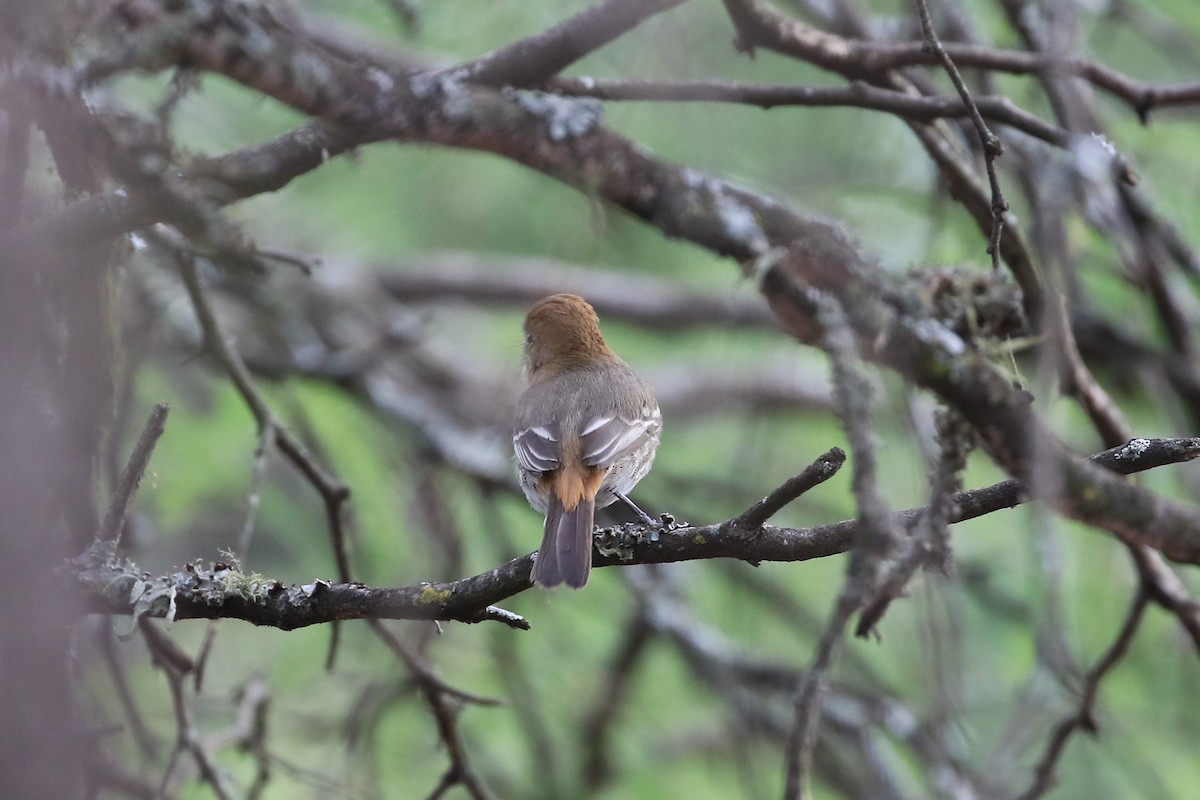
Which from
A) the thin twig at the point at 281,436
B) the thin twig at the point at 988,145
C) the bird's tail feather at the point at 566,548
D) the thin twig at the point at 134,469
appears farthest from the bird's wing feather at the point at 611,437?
the thin twig at the point at 134,469

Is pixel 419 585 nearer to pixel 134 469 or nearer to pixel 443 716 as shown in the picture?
pixel 134 469

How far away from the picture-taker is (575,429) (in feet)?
13.9

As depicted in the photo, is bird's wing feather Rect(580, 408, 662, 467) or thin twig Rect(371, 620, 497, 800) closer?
thin twig Rect(371, 620, 497, 800)

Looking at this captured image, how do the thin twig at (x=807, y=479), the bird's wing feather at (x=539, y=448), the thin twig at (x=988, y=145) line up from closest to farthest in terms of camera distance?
the thin twig at (x=807, y=479) < the thin twig at (x=988, y=145) < the bird's wing feather at (x=539, y=448)

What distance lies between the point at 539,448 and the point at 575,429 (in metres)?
0.15

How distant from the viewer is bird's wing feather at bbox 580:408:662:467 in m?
4.09

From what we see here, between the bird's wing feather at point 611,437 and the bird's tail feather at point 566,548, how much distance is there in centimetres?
29

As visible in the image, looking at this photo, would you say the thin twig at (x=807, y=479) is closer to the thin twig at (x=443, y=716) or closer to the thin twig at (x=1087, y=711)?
the thin twig at (x=443, y=716)

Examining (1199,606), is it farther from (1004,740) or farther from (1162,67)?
(1162,67)

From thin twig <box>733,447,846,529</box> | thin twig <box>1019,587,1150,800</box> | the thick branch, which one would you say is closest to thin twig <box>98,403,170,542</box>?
the thick branch

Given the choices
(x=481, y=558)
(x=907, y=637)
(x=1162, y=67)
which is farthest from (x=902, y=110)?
(x=1162, y=67)

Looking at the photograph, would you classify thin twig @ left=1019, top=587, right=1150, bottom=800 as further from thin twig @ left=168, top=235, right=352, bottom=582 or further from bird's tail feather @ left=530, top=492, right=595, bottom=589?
thin twig @ left=168, top=235, right=352, bottom=582

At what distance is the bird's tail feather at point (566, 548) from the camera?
2.98 m

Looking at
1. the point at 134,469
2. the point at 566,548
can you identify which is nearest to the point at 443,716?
the point at 566,548
